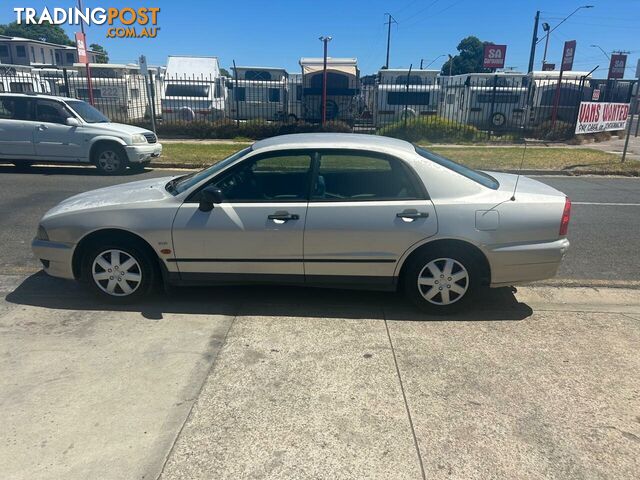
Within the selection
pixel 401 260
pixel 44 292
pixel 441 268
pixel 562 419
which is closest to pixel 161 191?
pixel 44 292

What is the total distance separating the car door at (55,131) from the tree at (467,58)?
4018 inches

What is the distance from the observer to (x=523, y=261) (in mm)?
4121

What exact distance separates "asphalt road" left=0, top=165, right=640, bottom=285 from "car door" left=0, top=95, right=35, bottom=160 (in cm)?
68

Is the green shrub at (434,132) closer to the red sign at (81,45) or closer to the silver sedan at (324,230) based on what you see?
the red sign at (81,45)

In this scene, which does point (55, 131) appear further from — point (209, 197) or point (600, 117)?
point (600, 117)

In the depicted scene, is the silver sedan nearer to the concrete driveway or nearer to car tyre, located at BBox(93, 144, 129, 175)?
the concrete driveway

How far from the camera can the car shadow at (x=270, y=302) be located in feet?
14.0

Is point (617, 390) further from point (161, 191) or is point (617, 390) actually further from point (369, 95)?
point (369, 95)

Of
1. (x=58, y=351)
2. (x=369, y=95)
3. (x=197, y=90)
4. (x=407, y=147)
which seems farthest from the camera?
(x=369, y=95)

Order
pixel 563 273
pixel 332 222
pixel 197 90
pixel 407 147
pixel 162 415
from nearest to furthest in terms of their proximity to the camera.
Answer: pixel 162 415
pixel 332 222
pixel 407 147
pixel 563 273
pixel 197 90

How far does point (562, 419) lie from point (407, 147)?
2497mm

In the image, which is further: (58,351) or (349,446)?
(58,351)

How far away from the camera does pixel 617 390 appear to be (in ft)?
10.5

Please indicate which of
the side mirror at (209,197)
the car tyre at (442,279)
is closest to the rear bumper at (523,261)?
the car tyre at (442,279)
